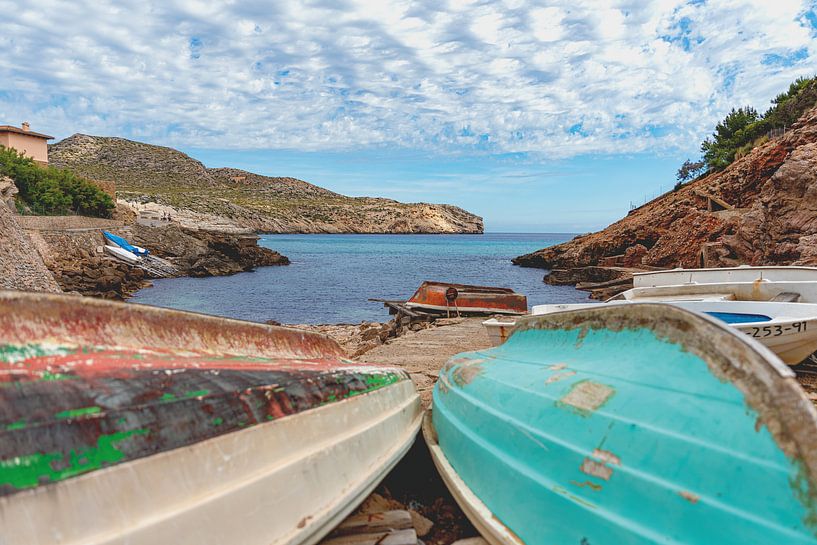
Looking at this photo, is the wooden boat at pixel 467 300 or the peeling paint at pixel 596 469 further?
the wooden boat at pixel 467 300

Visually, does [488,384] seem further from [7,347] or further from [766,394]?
[7,347]

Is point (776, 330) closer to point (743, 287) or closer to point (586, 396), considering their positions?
point (743, 287)

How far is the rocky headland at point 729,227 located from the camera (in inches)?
677

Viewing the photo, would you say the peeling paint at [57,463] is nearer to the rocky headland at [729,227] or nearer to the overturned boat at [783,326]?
the overturned boat at [783,326]

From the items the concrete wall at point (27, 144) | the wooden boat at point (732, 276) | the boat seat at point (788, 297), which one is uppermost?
the concrete wall at point (27, 144)

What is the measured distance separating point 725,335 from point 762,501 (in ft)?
2.31

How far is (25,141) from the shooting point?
4625 cm

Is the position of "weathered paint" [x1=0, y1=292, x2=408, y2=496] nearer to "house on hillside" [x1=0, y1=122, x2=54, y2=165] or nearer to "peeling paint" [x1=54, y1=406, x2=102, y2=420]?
"peeling paint" [x1=54, y1=406, x2=102, y2=420]

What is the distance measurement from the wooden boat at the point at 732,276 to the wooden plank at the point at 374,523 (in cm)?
893

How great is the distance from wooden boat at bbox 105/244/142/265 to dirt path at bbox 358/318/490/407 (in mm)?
31681

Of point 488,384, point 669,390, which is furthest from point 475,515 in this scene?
point 669,390

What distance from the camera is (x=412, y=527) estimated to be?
3482 millimetres

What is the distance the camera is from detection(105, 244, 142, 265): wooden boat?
37.1 m

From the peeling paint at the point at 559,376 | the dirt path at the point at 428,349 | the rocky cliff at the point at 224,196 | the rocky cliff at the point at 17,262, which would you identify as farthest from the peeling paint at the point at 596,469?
the rocky cliff at the point at 224,196
